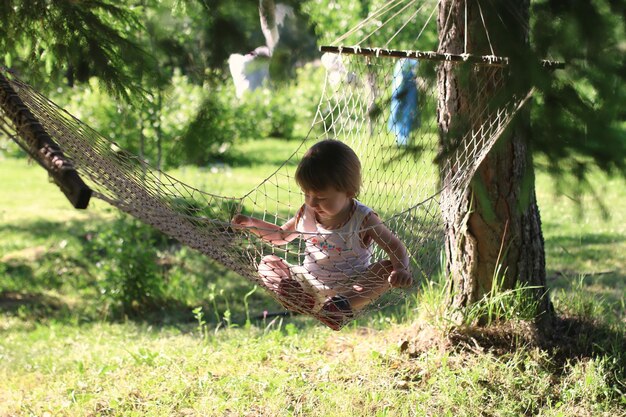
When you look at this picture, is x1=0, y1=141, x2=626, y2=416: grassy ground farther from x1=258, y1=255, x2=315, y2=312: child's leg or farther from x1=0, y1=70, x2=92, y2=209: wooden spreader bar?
x1=0, y1=70, x2=92, y2=209: wooden spreader bar

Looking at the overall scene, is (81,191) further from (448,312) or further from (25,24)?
(448,312)

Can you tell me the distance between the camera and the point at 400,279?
264 cm

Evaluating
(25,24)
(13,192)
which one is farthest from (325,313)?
(13,192)

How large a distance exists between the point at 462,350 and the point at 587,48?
168 cm

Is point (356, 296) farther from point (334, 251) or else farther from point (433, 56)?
point (433, 56)

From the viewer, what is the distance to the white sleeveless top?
279cm

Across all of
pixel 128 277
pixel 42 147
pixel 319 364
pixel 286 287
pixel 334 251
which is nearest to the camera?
pixel 42 147

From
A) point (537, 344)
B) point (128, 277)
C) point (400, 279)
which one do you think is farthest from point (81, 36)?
point (537, 344)

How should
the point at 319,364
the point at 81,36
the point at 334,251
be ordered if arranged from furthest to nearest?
the point at 319,364 → the point at 81,36 → the point at 334,251

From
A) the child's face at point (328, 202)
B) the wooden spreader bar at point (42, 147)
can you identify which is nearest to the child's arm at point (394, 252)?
the child's face at point (328, 202)

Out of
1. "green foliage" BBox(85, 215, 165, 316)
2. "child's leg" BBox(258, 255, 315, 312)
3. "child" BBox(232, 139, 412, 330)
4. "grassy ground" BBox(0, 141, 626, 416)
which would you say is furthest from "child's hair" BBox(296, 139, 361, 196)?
"green foliage" BBox(85, 215, 165, 316)

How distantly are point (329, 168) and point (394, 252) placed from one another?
13.7 inches

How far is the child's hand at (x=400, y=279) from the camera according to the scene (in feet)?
8.68

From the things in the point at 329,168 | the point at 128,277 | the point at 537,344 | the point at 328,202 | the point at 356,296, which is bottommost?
the point at 128,277
